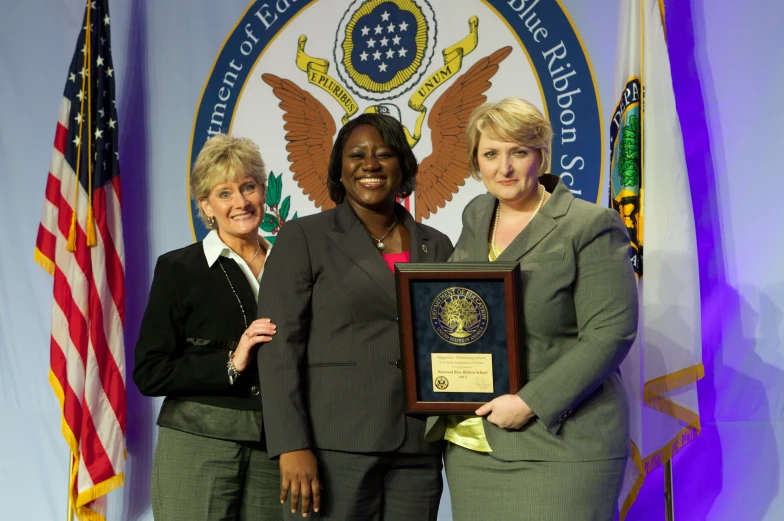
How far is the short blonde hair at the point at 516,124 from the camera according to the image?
1830mm

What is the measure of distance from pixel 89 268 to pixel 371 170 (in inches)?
82.7

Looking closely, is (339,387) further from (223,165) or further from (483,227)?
(223,165)

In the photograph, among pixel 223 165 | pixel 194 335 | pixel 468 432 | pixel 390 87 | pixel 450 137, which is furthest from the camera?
pixel 390 87

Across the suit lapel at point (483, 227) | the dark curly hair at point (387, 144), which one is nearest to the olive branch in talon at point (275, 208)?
the dark curly hair at point (387, 144)

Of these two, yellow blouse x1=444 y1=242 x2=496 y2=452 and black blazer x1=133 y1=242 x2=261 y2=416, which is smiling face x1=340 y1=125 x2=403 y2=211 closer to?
yellow blouse x1=444 y1=242 x2=496 y2=452

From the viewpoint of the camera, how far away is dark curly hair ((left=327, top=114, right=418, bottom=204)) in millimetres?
2107

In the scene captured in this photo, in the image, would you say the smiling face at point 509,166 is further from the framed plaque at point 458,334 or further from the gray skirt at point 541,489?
the gray skirt at point 541,489

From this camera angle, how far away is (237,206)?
2.39 metres

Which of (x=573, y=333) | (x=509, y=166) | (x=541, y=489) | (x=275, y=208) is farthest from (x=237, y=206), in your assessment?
(x=275, y=208)

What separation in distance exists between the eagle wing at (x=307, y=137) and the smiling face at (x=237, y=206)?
117cm

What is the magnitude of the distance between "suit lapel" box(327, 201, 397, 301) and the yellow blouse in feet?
0.83

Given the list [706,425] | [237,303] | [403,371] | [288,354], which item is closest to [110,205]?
[237,303]

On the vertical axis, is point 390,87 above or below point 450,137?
above

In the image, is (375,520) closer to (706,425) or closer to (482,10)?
(706,425)
